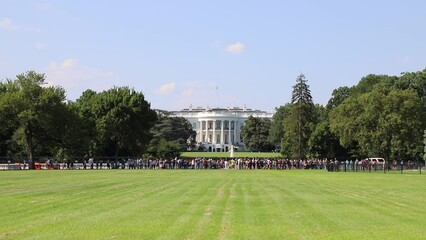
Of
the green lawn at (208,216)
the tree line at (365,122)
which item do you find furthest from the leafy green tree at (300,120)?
the green lawn at (208,216)

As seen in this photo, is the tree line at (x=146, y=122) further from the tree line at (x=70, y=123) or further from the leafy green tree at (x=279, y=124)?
the leafy green tree at (x=279, y=124)

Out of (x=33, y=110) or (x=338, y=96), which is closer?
(x=33, y=110)

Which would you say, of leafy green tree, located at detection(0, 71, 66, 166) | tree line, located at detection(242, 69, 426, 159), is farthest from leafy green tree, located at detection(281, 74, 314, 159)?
leafy green tree, located at detection(0, 71, 66, 166)

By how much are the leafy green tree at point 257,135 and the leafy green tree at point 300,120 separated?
73.8 m

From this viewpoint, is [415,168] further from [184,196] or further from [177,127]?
[177,127]

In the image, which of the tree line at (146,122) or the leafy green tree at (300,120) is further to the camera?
the leafy green tree at (300,120)

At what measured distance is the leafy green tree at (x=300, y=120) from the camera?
106250mm

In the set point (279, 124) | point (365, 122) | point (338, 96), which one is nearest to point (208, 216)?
point (365, 122)

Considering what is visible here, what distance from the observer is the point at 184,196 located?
1035 inches

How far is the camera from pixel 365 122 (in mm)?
81875

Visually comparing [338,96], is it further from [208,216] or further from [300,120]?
[208,216]

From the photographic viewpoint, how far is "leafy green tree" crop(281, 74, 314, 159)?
10625 centimetres

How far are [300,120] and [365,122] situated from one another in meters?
25.8

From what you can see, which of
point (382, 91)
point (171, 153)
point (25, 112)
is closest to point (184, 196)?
point (25, 112)
